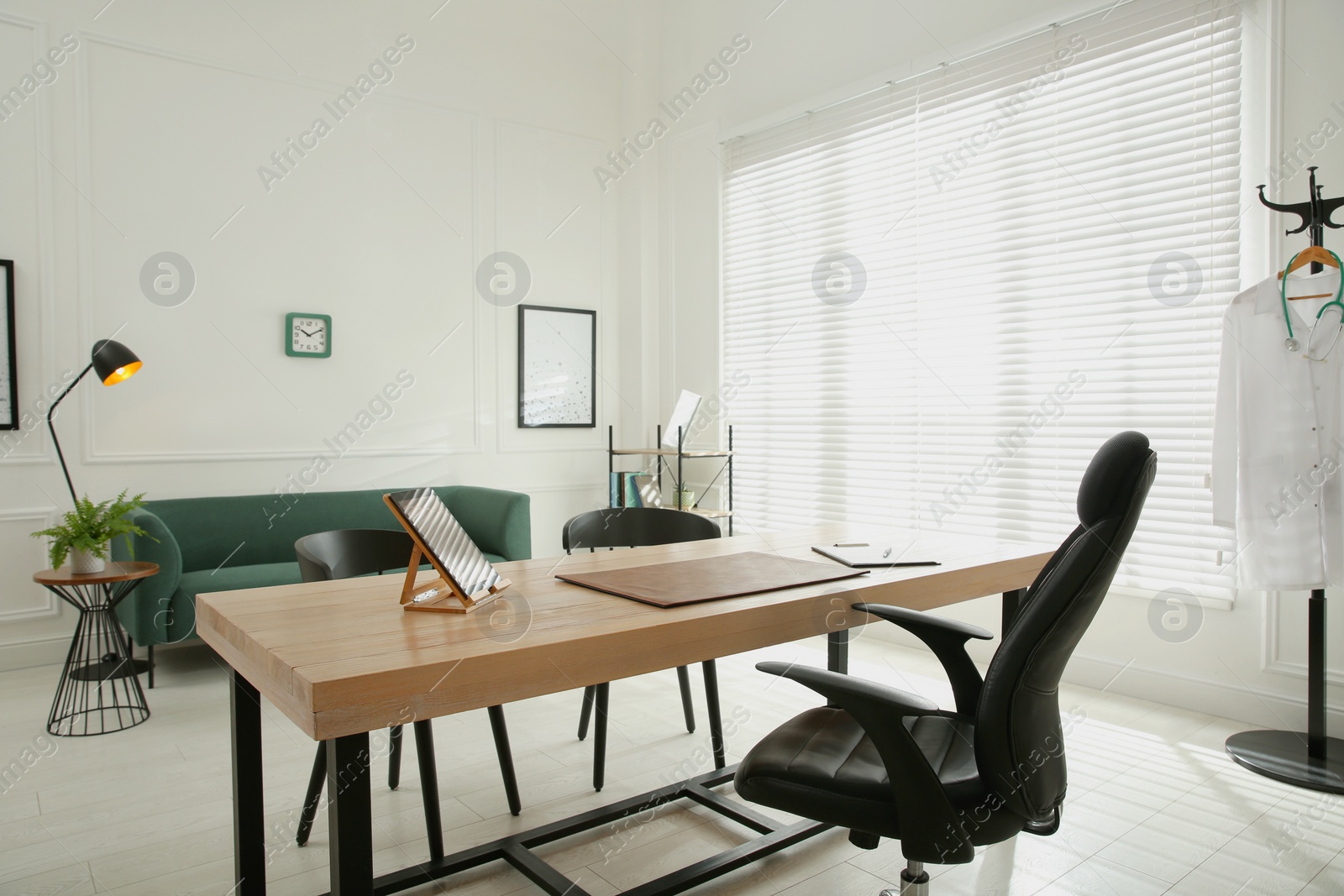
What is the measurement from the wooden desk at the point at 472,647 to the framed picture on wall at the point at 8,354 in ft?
9.73

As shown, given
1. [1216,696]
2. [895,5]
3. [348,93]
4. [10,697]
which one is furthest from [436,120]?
[1216,696]

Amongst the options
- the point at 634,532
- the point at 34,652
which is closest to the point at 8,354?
the point at 34,652

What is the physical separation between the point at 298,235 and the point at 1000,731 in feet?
14.5

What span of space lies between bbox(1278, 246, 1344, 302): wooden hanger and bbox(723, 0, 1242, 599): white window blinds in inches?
17.2

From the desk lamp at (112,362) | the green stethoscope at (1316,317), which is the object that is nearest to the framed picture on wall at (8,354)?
the desk lamp at (112,362)

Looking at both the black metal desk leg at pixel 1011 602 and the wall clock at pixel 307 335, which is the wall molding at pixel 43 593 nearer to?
the wall clock at pixel 307 335

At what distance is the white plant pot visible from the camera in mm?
3285

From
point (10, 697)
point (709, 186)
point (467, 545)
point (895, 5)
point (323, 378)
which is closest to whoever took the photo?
point (467, 545)

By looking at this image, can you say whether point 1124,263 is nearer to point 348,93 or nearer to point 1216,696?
point 1216,696

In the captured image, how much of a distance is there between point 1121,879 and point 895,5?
3976 millimetres

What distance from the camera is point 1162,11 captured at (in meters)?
3.41

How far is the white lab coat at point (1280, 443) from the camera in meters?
2.71

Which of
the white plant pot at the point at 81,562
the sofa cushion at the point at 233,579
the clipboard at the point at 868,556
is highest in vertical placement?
the clipboard at the point at 868,556

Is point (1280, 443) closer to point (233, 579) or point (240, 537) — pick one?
point (233, 579)
